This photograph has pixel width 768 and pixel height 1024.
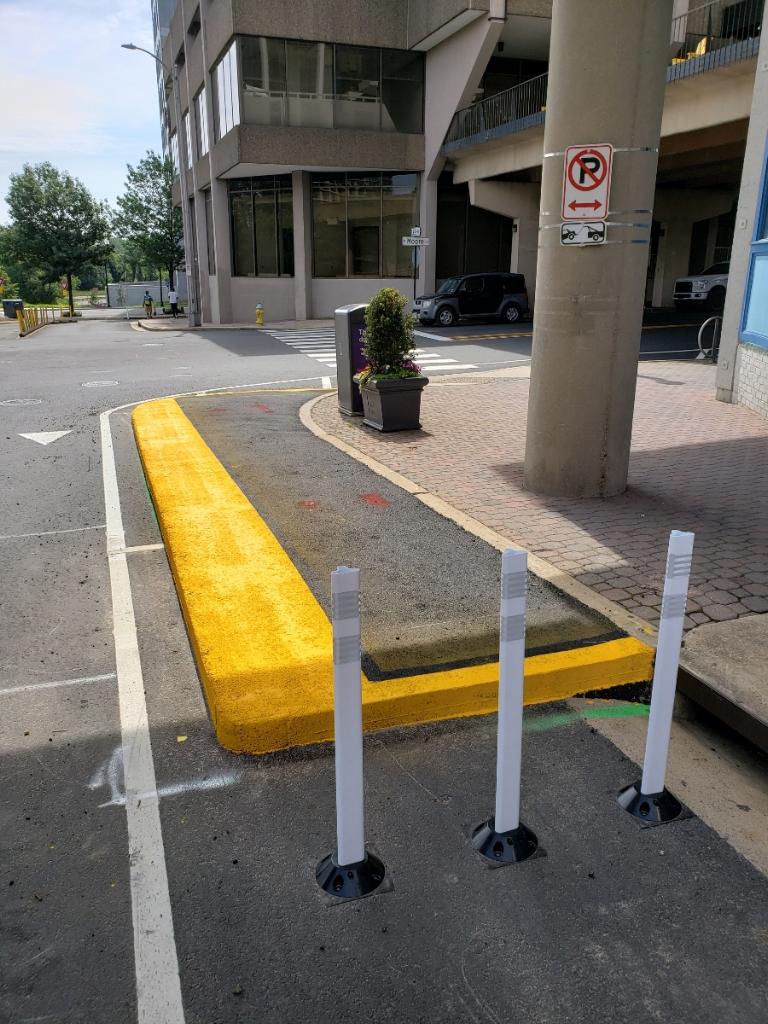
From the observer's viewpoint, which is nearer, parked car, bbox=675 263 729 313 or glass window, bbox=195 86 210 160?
parked car, bbox=675 263 729 313

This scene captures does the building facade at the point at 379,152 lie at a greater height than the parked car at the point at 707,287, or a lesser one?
greater

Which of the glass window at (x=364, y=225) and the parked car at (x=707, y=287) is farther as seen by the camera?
the glass window at (x=364, y=225)

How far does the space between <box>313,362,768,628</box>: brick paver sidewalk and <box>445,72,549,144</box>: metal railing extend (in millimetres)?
18490

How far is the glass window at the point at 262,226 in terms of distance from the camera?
35750 millimetres

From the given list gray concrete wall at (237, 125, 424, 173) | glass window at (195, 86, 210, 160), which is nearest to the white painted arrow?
gray concrete wall at (237, 125, 424, 173)

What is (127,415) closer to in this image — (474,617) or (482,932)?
(474,617)

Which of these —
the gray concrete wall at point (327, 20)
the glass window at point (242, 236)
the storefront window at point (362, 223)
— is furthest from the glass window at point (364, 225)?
the gray concrete wall at point (327, 20)

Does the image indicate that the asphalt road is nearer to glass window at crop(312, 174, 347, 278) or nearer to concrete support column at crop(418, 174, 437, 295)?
concrete support column at crop(418, 174, 437, 295)

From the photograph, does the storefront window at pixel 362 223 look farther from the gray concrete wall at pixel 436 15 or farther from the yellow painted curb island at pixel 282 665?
the yellow painted curb island at pixel 282 665

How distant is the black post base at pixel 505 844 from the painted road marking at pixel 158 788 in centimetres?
111

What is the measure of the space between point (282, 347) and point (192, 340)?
4.65 meters

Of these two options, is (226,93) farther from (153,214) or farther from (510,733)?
(510,733)

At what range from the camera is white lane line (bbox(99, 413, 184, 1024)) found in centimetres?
253

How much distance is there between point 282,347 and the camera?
25.0 meters
